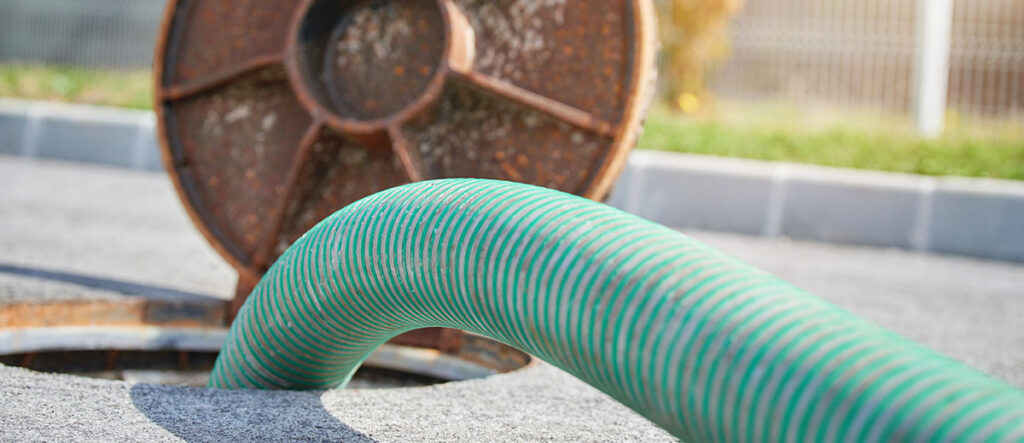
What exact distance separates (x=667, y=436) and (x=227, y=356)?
1.06 m

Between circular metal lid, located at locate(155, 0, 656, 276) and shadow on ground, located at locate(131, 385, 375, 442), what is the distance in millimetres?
943

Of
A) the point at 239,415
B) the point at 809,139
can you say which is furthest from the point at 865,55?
the point at 239,415

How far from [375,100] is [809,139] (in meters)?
5.45

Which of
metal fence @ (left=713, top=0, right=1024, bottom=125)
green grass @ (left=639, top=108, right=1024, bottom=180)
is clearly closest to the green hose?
green grass @ (left=639, top=108, right=1024, bottom=180)

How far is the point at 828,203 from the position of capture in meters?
6.43

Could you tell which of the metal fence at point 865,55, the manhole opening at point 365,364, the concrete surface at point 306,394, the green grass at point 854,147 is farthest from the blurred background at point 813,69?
the manhole opening at point 365,364

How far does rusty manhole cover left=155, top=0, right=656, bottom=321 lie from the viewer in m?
3.00

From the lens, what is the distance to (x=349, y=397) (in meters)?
2.42

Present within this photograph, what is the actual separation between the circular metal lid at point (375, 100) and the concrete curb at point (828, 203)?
3641mm

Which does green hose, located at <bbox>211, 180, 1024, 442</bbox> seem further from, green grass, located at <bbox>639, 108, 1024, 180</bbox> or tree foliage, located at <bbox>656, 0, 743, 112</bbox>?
tree foliage, located at <bbox>656, 0, 743, 112</bbox>

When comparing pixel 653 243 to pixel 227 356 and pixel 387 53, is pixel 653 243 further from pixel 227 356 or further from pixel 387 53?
pixel 387 53

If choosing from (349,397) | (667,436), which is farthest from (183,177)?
(667,436)

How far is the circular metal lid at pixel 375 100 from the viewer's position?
3004 millimetres

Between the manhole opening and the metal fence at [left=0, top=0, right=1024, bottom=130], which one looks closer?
the manhole opening
